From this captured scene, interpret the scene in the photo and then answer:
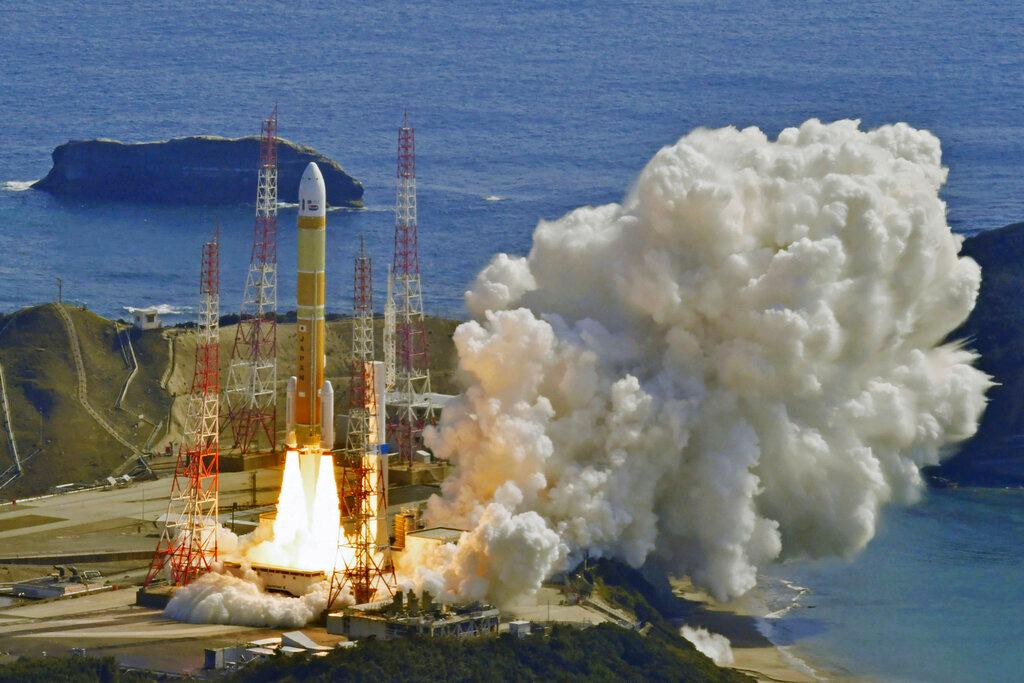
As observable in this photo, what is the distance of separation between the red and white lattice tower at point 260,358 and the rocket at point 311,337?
11284 millimetres

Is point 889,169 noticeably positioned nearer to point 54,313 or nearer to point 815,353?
point 815,353

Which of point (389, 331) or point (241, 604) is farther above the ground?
point (389, 331)

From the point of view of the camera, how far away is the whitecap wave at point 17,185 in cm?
15938

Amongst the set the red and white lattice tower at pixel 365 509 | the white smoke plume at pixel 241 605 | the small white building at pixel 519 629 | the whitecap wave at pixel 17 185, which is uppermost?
the whitecap wave at pixel 17 185

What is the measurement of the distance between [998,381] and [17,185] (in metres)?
72.4

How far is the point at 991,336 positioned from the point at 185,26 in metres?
92.2

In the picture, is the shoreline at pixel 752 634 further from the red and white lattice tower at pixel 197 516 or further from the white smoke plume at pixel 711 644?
the red and white lattice tower at pixel 197 516

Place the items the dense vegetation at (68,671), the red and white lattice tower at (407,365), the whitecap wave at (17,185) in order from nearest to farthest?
the dense vegetation at (68,671) → the red and white lattice tower at (407,365) → the whitecap wave at (17,185)

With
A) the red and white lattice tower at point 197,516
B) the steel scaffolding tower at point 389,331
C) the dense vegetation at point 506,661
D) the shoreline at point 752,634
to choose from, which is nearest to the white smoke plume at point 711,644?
the shoreline at point 752,634

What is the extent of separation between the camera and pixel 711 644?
7525cm

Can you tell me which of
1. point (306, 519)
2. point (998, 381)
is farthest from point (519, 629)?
point (998, 381)

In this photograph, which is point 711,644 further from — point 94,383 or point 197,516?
point 94,383

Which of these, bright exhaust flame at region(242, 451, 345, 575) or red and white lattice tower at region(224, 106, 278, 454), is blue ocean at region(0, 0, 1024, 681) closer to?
red and white lattice tower at region(224, 106, 278, 454)

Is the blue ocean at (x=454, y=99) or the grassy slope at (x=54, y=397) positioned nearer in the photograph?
the grassy slope at (x=54, y=397)
